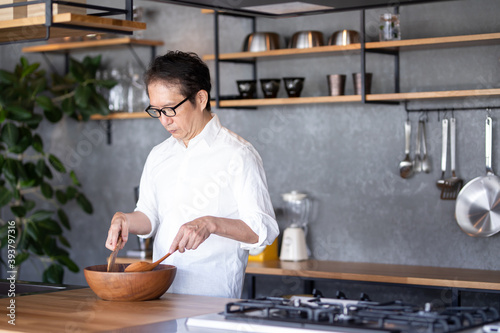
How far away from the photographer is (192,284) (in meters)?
2.54

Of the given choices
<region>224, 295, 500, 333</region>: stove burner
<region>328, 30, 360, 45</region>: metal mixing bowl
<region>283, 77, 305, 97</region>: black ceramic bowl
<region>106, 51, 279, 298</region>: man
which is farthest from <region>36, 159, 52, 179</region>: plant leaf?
<region>224, 295, 500, 333</region>: stove burner

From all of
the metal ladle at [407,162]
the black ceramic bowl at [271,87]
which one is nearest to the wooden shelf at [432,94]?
the metal ladle at [407,162]

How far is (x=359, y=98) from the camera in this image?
12.2 ft

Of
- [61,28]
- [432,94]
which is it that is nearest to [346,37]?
[432,94]

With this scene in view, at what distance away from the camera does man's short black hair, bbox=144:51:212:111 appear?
2.45 meters

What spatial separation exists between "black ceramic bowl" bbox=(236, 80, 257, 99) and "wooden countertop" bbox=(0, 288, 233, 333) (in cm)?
192

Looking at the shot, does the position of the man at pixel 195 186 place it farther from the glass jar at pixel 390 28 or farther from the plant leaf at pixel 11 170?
the plant leaf at pixel 11 170

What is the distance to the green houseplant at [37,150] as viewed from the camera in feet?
14.6

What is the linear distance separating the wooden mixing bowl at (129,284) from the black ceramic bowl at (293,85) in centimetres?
197

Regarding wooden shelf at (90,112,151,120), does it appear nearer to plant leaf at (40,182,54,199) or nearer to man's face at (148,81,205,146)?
plant leaf at (40,182,54,199)

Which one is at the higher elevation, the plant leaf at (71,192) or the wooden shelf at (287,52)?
the wooden shelf at (287,52)

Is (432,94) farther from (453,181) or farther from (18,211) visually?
(18,211)

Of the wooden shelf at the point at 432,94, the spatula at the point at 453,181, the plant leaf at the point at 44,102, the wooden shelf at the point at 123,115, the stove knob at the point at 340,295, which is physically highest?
the plant leaf at the point at 44,102

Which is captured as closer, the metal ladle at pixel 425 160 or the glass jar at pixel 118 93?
the metal ladle at pixel 425 160
